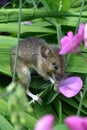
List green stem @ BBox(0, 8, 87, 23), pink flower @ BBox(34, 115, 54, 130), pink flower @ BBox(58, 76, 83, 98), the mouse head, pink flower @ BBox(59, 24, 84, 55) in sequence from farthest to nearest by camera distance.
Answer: green stem @ BBox(0, 8, 87, 23)
the mouse head
pink flower @ BBox(58, 76, 83, 98)
pink flower @ BBox(59, 24, 84, 55)
pink flower @ BBox(34, 115, 54, 130)

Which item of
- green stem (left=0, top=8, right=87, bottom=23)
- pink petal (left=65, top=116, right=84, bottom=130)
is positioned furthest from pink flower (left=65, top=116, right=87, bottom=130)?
green stem (left=0, top=8, right=87, bottom=23)

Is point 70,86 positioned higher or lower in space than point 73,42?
lower

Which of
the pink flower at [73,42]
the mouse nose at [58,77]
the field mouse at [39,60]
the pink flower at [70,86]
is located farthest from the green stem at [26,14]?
the pink flower at [73,42]

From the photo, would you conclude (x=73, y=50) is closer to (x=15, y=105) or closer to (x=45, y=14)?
(x=15, y=105)

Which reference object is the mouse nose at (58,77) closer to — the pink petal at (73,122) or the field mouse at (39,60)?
the field mouse at (39,60)

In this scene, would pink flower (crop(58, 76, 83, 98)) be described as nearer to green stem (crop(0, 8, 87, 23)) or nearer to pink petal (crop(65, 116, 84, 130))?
green stem (crop(0, 8, 87, 23))

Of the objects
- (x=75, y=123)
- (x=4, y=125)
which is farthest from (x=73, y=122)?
(x=4, y=125)

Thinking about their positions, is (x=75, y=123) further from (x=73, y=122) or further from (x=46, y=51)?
(x=46, y=51)
